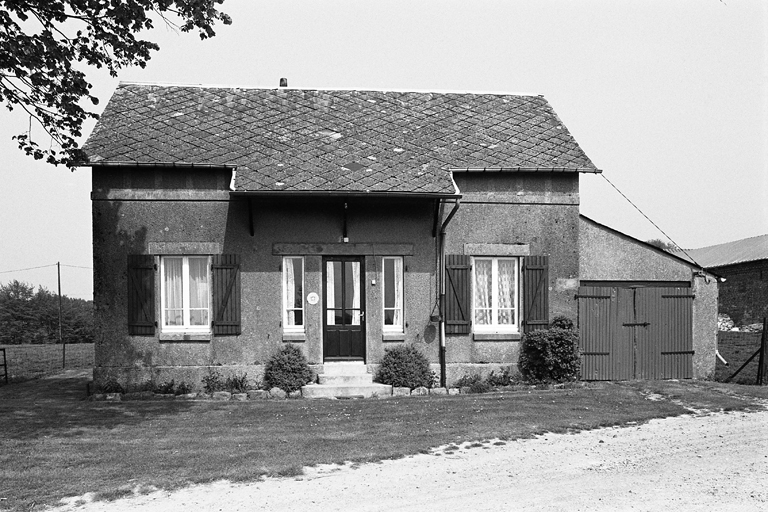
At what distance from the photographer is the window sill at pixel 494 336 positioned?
13414 millimetres

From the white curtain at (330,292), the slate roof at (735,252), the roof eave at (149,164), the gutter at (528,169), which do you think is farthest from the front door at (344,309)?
the slate roof at (735,252)

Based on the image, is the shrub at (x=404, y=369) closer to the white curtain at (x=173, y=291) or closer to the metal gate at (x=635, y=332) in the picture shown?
the metal gate at (x=635, y=332)

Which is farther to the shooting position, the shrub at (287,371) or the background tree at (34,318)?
the background tree at (34,318)

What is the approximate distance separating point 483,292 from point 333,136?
15.6 feet

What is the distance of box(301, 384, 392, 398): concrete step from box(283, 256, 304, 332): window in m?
1.33

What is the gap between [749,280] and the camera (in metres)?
30.0

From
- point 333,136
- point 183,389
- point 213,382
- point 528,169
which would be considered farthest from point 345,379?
point 528,169

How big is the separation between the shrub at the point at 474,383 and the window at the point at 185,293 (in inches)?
208

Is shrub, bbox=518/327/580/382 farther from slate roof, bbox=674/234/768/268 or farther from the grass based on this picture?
slate roof, bbox=674/234/768/268

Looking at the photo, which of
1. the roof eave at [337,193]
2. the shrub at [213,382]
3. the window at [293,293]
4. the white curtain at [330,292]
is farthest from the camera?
the white curtain at [330,292]

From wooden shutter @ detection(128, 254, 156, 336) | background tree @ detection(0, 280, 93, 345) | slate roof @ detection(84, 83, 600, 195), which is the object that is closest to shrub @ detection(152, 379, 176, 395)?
wooden shutter @ detection(128, 254, 156, 336)

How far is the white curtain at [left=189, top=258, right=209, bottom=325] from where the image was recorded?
516 inches

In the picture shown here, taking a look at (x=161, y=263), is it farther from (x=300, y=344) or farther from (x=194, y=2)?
(x=194, y=2)

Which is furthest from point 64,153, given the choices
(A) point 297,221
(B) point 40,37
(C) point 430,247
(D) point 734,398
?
(D) point 734,398
